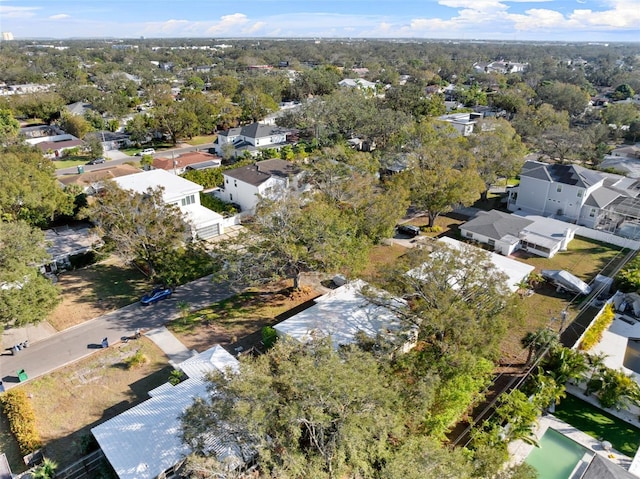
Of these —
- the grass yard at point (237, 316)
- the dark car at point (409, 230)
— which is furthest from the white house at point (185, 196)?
the dark car at point (409, 230)

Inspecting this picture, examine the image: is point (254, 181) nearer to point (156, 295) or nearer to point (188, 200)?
point (188, 200)

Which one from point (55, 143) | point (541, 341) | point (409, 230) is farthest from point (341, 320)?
point (55, 143)

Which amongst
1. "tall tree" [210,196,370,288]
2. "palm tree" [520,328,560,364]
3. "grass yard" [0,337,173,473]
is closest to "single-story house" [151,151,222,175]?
"tall tree" [210,196,370,288]

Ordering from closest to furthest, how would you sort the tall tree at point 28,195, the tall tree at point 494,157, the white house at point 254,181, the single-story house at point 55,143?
the tall tree at point 28,195 → the white house at point 254,181 → the tall tree at point 494,157 → the single-story house at point 55,143

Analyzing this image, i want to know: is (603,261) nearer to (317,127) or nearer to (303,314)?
(303,314)

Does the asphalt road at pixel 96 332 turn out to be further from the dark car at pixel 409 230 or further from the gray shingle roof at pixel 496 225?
the gray shingle roof at pixel 496 225
